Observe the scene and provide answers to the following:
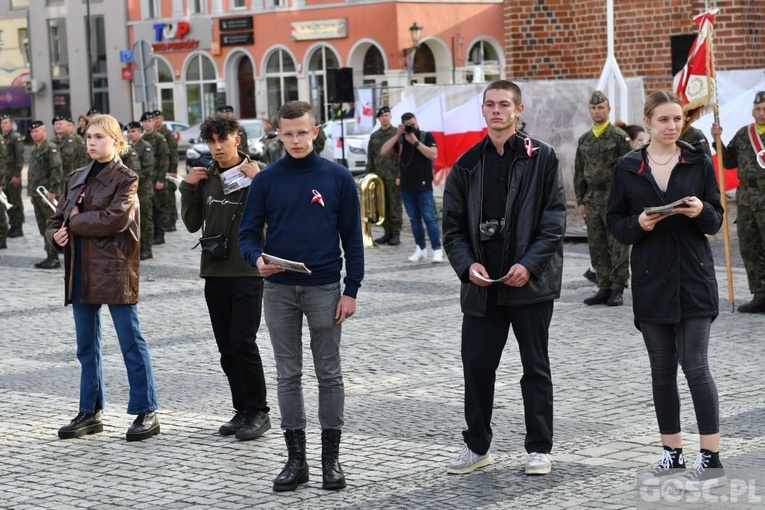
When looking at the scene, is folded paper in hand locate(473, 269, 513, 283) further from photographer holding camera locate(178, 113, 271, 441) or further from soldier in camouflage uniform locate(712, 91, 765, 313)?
soldier in camouflage uniform locate(712, 91, 765, 313)

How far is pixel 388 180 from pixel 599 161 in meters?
6.32

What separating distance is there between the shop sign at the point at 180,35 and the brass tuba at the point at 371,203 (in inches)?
1507

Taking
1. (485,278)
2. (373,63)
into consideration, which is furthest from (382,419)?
(373,63)

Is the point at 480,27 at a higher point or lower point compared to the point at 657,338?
higher

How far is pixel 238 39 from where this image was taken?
178 ft

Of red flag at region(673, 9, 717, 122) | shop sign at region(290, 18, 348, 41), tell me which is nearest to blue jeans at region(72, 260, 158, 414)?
red flag at region(673, 9, 717, 122)

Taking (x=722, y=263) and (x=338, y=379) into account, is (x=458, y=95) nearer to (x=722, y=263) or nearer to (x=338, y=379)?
(x=722, y=263)

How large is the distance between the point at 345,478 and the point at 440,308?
6.20 metres

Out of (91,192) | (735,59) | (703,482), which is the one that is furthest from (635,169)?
(735,59)

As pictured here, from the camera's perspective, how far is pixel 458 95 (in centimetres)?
2252

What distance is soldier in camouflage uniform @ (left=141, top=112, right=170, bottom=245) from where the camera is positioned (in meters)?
19.7

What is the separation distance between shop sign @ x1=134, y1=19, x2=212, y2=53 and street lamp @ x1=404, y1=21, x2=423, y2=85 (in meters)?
10.5

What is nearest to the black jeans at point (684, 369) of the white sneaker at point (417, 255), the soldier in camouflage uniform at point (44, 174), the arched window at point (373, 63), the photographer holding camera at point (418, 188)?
the photographer holding camera at point (418, 188)

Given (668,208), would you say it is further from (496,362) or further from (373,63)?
(373,63)
